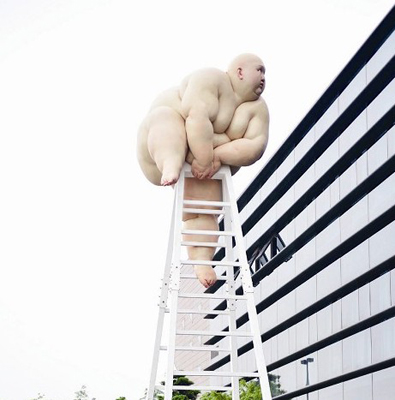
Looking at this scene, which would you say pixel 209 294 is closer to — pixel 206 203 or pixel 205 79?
pixel 206 203

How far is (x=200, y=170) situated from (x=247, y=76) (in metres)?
1.27

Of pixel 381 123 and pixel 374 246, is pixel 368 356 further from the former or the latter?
pixel 381 123

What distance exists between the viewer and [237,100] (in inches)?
446

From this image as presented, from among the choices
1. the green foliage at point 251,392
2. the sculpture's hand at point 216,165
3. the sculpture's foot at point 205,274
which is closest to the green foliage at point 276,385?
the green foliage at point 251,392

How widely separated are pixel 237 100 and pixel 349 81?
2185 cm

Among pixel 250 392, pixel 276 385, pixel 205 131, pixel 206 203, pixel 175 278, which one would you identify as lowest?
pixel 175 278

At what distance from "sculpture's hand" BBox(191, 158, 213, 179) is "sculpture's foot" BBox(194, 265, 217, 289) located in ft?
3.59

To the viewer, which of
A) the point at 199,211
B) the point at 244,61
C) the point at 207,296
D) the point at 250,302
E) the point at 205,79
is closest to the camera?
the point at 207,296

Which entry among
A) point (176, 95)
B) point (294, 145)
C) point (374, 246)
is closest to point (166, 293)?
point (176, 95)

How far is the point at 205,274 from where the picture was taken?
11289 millimetres

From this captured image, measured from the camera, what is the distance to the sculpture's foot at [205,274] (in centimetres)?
1130

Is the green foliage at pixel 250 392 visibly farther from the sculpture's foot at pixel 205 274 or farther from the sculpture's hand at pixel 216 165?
the sculpture's hand at pixel 216 165

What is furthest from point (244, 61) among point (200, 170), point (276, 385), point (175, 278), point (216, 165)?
point (276, 385)

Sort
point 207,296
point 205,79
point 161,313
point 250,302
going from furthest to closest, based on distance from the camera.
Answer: point 161,313, point 205,79, point 250,302, point 207,296
